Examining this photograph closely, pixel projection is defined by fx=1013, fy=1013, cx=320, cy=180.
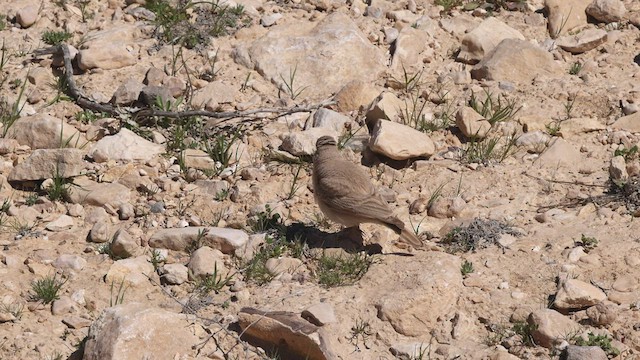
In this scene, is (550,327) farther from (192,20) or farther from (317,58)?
(192,20)

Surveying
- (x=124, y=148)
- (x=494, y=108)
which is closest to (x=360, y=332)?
(x=124, y=148)

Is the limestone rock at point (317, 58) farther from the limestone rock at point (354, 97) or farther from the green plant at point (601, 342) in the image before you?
the green plant at point (601, 342)

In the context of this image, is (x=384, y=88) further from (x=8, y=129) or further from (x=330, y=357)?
(x=330, y=357)

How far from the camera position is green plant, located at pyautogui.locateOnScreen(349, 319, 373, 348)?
734 centimetres

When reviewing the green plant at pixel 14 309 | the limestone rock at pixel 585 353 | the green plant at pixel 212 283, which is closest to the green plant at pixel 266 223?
the green plant at pixel 212 283

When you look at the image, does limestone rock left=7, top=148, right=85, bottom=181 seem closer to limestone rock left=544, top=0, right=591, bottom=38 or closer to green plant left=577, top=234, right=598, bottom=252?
green plant left=577, top=234, right=598, bottom=252

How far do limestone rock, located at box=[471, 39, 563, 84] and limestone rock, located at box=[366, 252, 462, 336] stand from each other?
3491mm

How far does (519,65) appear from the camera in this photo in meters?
10.9

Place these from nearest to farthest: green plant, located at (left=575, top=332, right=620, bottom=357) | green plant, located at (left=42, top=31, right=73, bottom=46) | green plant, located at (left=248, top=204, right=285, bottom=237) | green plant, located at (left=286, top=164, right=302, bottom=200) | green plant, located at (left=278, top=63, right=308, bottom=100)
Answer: green plant, located at (left=575, top=332, right=620, bottom=357) → green plant, located at (left=248, top=204, right=285, bottom=237) → green plant, located at (left=286, top=164, right=302, bottom=200) → green plant, located at (left=278, top=63, right=308, bottom=100) → green plant, located at (left=42, top=31, right=73, bottom=46)

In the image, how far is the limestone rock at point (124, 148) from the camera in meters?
9.82

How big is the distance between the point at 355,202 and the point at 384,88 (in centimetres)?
301

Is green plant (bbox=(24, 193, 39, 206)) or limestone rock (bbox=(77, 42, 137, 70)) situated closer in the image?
green plant (bbox=(24, 193, 39, 206))

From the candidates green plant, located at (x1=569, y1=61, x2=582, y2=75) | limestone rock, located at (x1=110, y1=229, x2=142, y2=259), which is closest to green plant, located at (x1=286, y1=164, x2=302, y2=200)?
limestone rock, located at (x1=110, y1=229, x2=142, y2=259)

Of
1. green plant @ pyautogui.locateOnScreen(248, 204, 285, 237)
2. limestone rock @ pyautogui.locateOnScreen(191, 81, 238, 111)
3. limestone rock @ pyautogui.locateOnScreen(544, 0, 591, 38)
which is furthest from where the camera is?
limestone rock @ pyautogui.locateOnScreen(544, 0, 591, 38)
